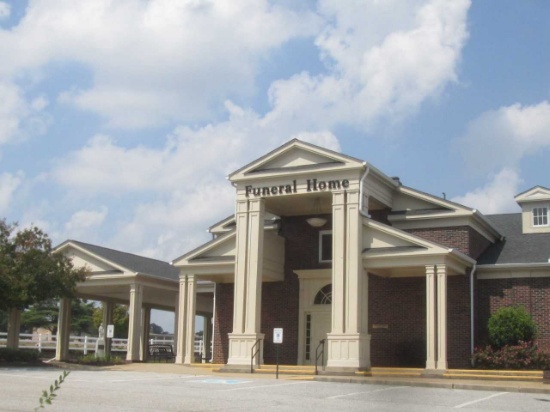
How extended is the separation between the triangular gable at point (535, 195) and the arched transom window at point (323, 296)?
27.9 ft

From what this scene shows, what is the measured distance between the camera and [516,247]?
30.0 meters

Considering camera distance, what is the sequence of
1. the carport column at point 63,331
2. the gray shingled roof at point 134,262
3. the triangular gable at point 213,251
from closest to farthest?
the triangular gable at point 213,251, the gray shingled roof at point 134,262, the carport column at point 63,331

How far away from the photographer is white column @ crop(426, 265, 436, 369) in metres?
25.6

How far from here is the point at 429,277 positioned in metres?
26.1

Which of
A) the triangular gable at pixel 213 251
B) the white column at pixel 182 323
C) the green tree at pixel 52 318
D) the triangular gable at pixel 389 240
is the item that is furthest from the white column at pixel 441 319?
the green tree at pixel 52 318

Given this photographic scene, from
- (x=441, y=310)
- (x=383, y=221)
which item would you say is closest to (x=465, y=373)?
(x=441, y=310)

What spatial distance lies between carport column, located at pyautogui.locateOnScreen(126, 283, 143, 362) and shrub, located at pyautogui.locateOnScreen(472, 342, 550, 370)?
1441cm

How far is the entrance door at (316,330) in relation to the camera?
3053 centimetres

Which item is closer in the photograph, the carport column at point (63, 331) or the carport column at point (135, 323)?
the carport column at point (135, 323)

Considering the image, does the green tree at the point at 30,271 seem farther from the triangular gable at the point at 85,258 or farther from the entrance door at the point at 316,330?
the entrance door at the point at 316,330

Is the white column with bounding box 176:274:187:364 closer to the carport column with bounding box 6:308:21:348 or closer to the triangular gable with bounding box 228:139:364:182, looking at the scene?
the triangular gable with bounding box 228:139:364:182

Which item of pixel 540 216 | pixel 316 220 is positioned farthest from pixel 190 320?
pixel 540 216

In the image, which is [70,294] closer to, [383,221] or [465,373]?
[383,221]

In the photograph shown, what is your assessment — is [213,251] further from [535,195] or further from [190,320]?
[535,195]
